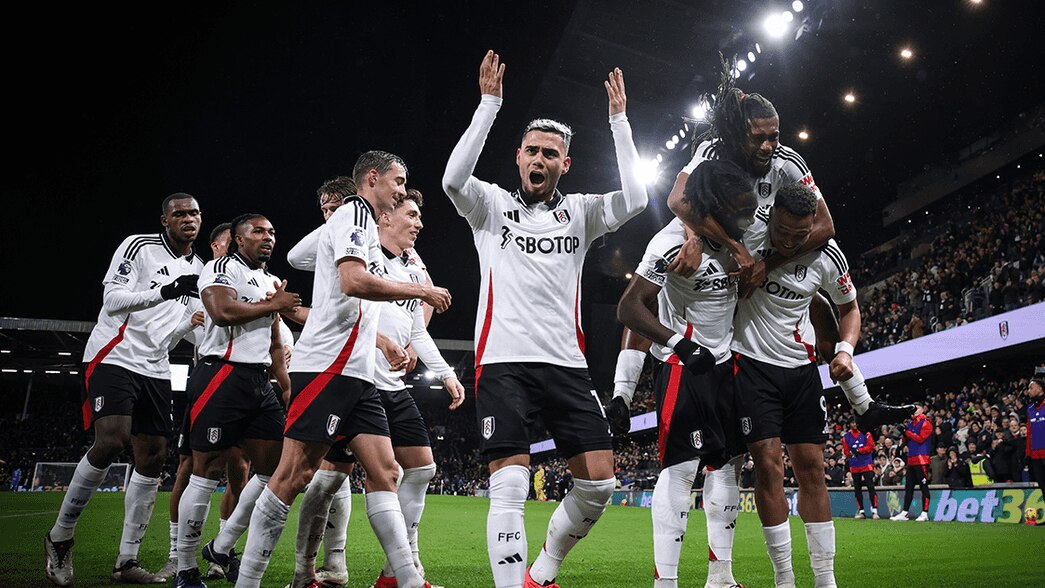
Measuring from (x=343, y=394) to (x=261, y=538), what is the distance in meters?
0.74

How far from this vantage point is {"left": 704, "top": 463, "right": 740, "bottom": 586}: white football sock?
427 centimetres

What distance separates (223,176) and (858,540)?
2048cm

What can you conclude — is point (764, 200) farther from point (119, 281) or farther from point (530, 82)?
point (530, 82)

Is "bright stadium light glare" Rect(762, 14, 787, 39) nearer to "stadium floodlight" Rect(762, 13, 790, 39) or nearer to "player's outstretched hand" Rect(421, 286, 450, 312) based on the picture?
"stadium floodlight" Rect(762, 13, 790, 39)

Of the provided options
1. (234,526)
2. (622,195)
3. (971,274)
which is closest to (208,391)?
(234,526)

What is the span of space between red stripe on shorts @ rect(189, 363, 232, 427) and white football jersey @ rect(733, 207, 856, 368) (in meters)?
3.25

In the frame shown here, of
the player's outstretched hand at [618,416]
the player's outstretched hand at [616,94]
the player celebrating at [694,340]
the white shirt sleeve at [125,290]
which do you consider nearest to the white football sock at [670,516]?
the player celebrating at [694,340]

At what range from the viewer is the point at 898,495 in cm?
1543

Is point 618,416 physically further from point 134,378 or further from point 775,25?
point 775,25

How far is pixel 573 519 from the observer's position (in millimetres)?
3686

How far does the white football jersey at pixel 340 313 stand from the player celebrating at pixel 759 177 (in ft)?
5.66

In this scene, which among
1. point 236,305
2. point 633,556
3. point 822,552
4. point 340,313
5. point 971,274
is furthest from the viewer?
point 971,274

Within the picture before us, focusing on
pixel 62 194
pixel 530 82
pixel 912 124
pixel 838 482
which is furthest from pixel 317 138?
pixel 912 124

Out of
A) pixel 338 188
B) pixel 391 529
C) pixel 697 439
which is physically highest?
pixel 338 188
